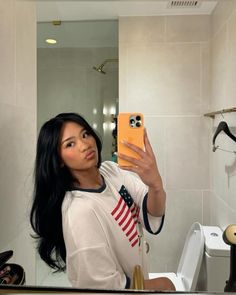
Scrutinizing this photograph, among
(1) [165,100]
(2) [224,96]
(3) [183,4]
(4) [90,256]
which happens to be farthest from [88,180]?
(3) [183,4]

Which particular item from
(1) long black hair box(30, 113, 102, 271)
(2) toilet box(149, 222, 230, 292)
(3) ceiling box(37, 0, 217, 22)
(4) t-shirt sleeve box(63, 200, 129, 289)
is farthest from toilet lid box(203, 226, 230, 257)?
(3) ceiling box(37, 0, 217, 22)

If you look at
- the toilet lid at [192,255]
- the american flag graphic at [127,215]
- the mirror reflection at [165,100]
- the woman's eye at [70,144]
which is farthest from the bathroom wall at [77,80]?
the toilet lid at [192,255]

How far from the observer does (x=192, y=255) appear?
644 millimetres

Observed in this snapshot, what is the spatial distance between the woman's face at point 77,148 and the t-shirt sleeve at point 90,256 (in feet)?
0.34

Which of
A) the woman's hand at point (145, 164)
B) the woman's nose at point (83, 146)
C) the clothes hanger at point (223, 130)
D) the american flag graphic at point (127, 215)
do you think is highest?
the clothes hanger at point (223, 130)

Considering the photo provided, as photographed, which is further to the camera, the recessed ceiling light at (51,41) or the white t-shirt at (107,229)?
the recessed ceiling light at (51,41)

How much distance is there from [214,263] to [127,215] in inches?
10.1

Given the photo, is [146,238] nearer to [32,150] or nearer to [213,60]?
[32,150]

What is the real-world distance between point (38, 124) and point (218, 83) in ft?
1.59

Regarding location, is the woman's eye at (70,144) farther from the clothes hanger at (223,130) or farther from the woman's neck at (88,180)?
the clothes hanger at (223,130)

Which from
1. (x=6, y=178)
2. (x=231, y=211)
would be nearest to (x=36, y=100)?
(x=6, y=178)

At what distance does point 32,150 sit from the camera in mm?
619

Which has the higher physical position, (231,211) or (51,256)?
(231,211)

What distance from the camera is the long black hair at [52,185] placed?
23.2 inches
